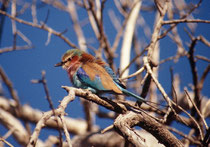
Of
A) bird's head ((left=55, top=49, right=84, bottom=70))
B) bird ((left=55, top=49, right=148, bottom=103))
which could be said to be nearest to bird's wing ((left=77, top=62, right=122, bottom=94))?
bird ((left=55, top=49, right=148, bottom=103))

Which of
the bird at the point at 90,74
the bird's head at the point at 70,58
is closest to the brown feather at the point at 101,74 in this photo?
the bird at the point at 90,74

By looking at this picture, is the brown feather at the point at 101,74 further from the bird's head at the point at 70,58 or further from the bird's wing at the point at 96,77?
the bird's head at the point at 70,58

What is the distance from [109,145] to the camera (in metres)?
4.91

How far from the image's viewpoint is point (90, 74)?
3676 millimetres

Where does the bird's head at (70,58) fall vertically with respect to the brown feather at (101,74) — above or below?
above

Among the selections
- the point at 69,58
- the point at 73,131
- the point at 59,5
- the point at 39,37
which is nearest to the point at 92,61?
the point at 69,58

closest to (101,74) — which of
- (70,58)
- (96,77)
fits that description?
(96,77)

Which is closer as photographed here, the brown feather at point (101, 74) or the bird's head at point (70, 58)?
the brown feather at point (101, 74)

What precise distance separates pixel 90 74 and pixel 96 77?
9 centimetres

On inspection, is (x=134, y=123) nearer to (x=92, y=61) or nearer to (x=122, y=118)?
(x=122, y=118)

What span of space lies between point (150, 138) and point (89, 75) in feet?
4.91

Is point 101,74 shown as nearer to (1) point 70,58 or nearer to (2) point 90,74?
(2) point 90,74

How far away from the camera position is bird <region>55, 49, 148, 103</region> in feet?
11.5

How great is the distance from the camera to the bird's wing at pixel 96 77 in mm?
3501
